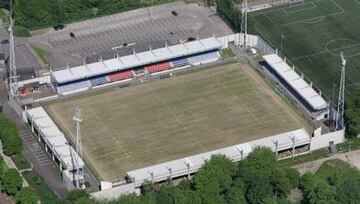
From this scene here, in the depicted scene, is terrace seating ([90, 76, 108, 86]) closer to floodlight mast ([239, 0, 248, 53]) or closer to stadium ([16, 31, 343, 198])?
stadium ([16, 31, 343, 198])

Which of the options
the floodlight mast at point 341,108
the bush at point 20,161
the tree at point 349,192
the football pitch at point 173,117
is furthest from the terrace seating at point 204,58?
the tree at point 349,192

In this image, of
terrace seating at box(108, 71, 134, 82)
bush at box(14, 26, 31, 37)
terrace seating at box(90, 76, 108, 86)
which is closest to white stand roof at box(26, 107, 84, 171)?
terrace seating at box(90, 76, 108, 86)

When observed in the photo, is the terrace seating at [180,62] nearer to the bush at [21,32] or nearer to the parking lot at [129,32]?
the parking lot at [129,32]

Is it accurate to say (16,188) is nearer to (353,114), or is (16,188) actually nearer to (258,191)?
(258,191)

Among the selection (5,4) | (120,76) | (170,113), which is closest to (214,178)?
(170,113)

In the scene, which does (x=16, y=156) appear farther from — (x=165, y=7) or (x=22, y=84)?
(x=165, y=7)
